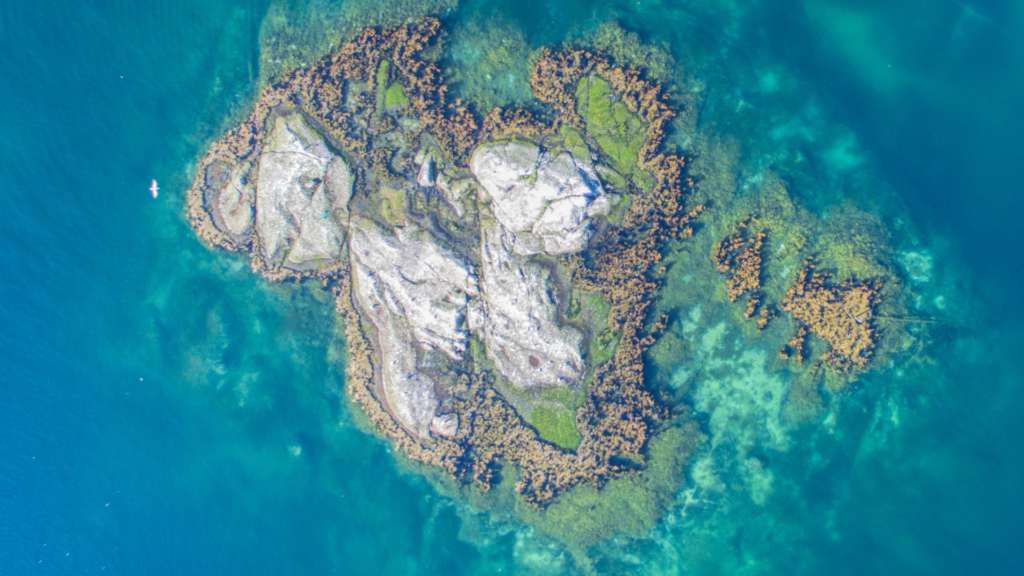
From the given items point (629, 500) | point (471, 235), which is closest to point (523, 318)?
point (471, 235)

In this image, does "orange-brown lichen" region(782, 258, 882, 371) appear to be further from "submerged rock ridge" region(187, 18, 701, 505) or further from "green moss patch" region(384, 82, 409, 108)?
"green moss patch" region(384, 82, 409, 108)

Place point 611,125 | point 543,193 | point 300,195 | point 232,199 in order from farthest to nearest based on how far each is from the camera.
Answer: point 232,199
point 300,195
point 611,125
point 543,193

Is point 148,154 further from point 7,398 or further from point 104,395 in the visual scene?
point 7,398

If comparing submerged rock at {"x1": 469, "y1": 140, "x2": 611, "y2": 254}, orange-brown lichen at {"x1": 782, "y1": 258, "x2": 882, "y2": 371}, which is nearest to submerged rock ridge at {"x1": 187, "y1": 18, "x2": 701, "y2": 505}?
submerged rock at {"x1": 469, "y1": 140, "x2": 611, "y2": 254}

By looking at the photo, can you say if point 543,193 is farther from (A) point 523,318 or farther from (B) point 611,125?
(A) point 523,318

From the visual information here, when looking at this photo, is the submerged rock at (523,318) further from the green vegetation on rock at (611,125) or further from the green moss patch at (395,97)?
the green moss patch at (395,97)

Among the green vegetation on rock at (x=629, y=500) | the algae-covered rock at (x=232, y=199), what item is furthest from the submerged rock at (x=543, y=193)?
the algae-covered rock at (x=232, y=199)
